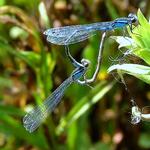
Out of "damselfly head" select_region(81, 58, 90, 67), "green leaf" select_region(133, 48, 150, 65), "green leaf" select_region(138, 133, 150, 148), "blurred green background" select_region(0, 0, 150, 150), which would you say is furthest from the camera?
"green leaf" select_region(138, 133, 150, 148)

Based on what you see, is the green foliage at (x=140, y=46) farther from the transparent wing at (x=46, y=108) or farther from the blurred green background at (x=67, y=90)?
the blurred green background at (x=67, y=90)

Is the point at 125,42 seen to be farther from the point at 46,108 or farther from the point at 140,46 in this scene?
the point at 46,108

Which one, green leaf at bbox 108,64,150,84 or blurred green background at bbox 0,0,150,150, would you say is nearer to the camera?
green leaf at bbox 108,64,150,84

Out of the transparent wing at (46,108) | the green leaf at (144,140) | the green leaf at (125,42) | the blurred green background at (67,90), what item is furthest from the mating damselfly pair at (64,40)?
the green leaf at (144,140)

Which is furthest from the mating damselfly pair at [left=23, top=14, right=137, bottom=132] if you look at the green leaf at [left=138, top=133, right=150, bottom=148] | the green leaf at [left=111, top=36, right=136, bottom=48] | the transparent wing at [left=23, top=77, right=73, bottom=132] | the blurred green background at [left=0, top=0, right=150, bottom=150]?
the green leaf at [left=138, top=133, right=150, bottom=148]

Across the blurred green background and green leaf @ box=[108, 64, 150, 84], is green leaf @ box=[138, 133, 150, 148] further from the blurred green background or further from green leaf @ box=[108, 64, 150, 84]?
green leaf @ box=[108, 64, 150, 84]

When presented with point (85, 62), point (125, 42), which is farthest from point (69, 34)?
point (125, 42)

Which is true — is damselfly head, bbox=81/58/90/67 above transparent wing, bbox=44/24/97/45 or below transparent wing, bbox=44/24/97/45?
below

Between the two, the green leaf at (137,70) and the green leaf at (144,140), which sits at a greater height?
the green leaf at (137,70)

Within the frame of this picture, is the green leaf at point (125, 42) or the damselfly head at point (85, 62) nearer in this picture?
the green leaf at point (125, 42)
